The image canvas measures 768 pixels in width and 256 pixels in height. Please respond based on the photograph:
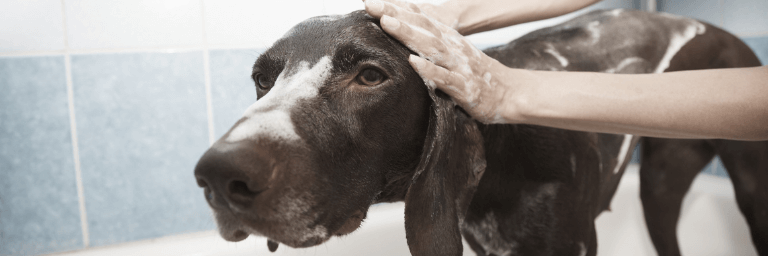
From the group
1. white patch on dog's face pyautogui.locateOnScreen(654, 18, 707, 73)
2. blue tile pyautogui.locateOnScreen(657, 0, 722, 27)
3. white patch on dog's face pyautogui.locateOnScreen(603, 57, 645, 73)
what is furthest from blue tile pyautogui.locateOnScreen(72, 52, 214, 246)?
blue tile pyautogui.locateOnScreen(657, 0, 722, 27)

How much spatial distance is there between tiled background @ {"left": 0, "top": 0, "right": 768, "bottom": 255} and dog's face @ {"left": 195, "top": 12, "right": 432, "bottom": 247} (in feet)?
3.46

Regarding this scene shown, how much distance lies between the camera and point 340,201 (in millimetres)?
866

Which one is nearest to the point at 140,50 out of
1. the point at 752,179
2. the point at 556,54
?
the point at 556,54

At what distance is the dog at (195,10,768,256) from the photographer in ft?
2.50

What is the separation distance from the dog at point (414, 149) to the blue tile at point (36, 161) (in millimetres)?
1319

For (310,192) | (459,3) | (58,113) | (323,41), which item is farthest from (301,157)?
(58,113)

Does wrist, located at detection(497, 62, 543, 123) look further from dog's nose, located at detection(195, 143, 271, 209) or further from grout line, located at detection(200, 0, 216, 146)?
grout line, located at detection(200, 0, 216, 146)

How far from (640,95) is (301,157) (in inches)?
26.2

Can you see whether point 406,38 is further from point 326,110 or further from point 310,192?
point 310,192

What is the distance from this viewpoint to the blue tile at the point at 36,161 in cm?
183

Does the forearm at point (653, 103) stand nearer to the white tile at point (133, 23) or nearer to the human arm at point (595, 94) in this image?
the human arm at point (595, 94)

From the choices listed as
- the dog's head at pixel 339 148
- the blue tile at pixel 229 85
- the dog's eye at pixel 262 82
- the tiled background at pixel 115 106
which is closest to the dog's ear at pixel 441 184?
the dog's head at pixel 339 148

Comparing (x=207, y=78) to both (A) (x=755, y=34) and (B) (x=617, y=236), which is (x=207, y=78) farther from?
(A) (x=755, y=34)

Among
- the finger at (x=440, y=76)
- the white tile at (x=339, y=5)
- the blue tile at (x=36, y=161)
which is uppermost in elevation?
the finger at (x=440, y=76)
